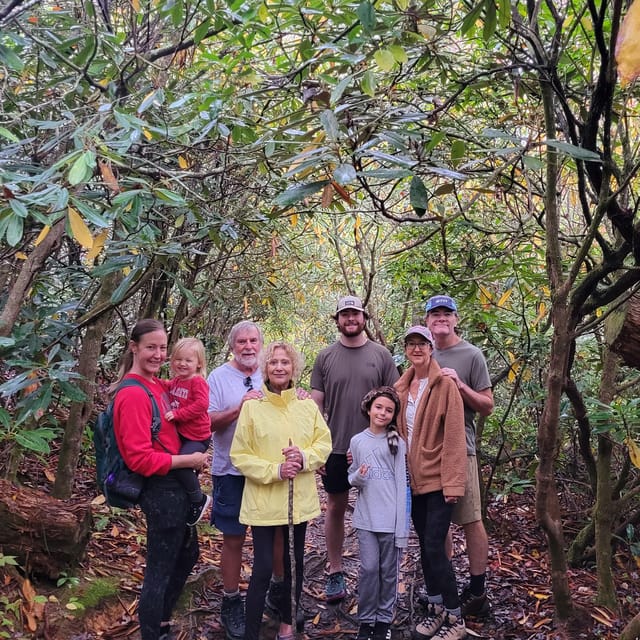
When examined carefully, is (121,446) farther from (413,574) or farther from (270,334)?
(270,334)

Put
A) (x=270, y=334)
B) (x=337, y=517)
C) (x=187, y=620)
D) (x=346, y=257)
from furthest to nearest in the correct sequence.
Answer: (x=270, y=334)
(x=346, y=257)
(x=337, y=517)
(x=187, y=620)

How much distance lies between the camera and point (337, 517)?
3.92 meters

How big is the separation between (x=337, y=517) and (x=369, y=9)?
311 cm

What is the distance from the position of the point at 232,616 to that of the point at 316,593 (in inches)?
33.3

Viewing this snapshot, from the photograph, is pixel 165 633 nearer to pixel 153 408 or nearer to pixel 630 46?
pixel 153 408

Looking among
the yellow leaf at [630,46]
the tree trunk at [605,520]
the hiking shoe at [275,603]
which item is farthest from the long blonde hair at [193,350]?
the yellow leaf at [630,46]

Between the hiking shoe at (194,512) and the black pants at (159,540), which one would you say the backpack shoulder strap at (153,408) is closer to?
the black pants at (159,540)

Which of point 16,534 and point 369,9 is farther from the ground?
point 369,9

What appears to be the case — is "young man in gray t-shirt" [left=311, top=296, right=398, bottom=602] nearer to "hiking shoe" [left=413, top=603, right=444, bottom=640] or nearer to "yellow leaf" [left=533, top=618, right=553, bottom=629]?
"hiking shoe" [left=413, top=603, right=444, bottom=640]

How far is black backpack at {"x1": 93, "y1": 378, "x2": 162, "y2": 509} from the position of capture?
2.82 meters

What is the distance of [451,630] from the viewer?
3221 mm

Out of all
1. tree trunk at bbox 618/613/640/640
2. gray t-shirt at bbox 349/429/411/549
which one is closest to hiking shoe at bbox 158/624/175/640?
gray t-shirt at bbox 349/429/411/549

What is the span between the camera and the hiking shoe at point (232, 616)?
10.7ft

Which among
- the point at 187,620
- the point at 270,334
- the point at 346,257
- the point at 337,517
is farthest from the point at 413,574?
the point at 270,334
